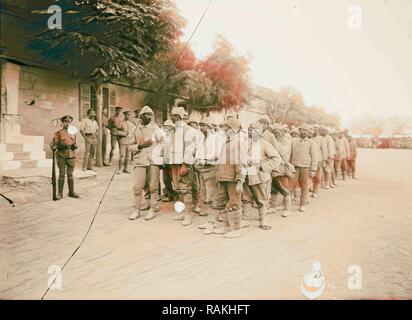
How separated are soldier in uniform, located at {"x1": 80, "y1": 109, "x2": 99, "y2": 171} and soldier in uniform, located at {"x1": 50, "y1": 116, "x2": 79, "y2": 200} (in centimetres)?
12

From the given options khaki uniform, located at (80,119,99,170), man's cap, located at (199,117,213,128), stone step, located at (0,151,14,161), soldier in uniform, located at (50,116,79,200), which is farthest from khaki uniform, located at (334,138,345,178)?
stone step, located at (0,151,14,161)

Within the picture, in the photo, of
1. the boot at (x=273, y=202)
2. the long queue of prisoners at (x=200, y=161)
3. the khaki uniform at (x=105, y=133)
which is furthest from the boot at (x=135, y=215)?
the boot at (x=273, y=202)

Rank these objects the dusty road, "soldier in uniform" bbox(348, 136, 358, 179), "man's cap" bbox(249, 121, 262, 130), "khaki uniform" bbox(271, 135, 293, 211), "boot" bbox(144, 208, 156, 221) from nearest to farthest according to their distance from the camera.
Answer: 1. the dusty road
2. "boot" bbox(144, 208, 156, 221)
3. "man's cap" bbox(249, 121, 262, 130)
4. "soldier in uniform" bbox(348, 136, 358, 179)
5. "khaki uniform" bbox(271, 135, 293, 211)

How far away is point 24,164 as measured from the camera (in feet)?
9.93

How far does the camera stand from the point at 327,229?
335 cm

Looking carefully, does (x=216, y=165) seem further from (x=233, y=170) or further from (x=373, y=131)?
(x=373, y=131)

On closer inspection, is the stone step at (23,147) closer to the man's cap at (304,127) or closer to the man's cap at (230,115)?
the man's cap at (230,115)

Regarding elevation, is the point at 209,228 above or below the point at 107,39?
below

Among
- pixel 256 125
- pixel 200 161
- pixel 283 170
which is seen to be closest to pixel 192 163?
pixel 200 161

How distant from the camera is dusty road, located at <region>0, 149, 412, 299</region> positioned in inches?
110

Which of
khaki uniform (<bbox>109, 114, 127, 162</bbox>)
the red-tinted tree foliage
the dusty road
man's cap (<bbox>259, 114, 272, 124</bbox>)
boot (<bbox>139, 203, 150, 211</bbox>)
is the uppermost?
the red-tinted tree foliage

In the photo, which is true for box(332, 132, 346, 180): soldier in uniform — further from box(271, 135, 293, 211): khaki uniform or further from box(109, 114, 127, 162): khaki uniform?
box(109, 114, 127, 162): khaki uniform

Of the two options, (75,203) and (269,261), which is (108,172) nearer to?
(75,203)

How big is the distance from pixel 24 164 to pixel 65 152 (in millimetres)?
367
